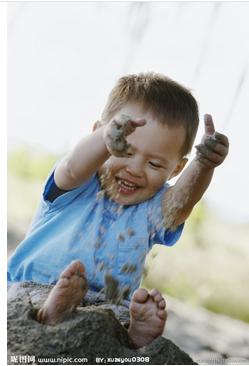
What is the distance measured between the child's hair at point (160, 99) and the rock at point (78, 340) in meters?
0.44

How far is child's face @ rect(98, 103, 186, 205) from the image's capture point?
1.47 m

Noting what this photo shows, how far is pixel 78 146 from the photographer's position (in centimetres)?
142

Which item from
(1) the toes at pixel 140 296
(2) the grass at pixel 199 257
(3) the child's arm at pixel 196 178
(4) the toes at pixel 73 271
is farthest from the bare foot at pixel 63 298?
(2) the grass at pixel 199 257

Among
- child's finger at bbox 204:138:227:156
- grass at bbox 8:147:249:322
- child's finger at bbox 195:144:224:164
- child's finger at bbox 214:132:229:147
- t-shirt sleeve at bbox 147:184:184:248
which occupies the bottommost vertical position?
grass at bbox 8:147:249:322

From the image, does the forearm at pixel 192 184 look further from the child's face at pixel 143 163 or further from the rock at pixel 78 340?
the rock at pixel 78 340

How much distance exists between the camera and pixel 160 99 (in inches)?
59.1

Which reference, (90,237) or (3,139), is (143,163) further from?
(3,139)

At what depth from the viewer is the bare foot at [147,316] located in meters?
1.29

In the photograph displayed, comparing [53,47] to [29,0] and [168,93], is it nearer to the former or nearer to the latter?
[29,0]

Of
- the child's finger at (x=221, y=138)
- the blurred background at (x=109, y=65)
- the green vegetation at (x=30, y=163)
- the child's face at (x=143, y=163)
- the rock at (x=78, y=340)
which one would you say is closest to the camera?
the rock at (x=78, y=340)

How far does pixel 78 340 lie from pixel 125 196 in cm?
39

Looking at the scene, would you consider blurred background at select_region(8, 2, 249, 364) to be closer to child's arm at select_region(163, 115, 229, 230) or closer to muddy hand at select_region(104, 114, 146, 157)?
child's arm at select_region(163, 115, 229, 230)


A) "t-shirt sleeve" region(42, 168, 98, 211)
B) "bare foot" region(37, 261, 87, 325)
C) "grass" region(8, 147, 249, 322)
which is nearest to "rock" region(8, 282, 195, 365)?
"bare foot" region(37, 261, 87, 325)

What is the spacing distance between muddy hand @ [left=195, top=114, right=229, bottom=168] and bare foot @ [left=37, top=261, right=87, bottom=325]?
1.11 ft
